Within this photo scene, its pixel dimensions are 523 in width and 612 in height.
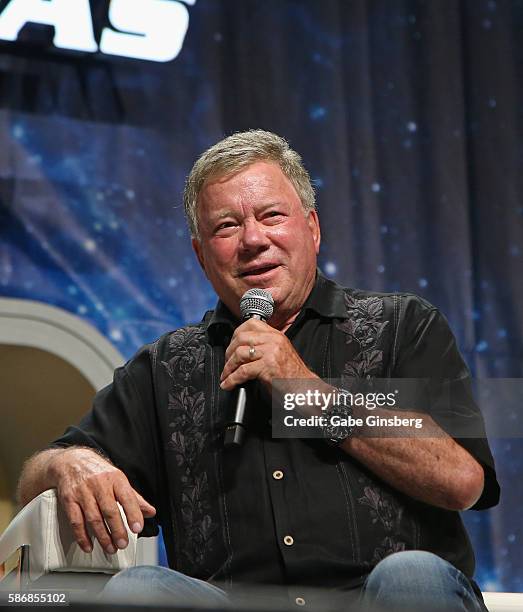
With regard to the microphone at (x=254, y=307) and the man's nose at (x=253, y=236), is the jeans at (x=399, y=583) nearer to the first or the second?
the microphone at (x=254, y=307)

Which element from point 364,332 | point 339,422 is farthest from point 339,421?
point 364,332

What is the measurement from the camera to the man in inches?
56.0

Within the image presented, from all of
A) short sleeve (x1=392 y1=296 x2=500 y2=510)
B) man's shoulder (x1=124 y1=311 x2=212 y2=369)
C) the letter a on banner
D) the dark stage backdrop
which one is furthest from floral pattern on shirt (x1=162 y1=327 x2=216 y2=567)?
the letter a on banner

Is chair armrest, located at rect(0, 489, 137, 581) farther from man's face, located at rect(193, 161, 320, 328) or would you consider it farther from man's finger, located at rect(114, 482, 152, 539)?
man's face, located at rect(193, 161, 320, 328)

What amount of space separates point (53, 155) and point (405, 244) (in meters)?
1.14

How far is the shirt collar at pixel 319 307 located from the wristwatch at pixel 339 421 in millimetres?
262

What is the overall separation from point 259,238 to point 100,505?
1.73ft

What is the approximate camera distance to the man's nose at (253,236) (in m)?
1.65

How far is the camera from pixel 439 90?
323 cm

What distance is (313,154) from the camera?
312 cm

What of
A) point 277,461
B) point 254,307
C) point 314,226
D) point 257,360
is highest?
point 314,226

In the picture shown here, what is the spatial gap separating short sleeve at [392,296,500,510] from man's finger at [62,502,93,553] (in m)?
0.55

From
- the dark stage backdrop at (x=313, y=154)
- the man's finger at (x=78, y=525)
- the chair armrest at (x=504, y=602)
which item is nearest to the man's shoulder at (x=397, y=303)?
the chair armrest at (x=504, y=602)

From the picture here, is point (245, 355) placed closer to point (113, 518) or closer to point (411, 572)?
point (113, 518)
